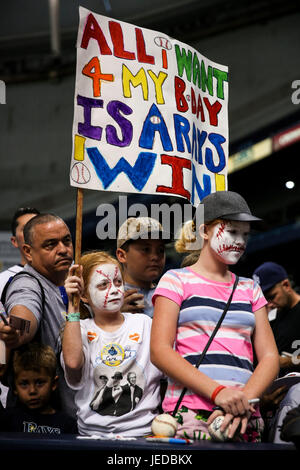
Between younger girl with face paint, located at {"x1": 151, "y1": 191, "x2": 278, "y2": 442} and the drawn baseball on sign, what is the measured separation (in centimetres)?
71

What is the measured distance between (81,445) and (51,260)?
1.55 meters

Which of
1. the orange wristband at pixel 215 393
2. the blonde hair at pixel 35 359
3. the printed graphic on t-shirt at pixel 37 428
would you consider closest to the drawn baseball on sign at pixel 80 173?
the blonde hair at pixel 35 359

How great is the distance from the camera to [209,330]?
2871mm

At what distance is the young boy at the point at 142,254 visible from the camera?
12.8 ft

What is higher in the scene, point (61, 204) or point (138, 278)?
point (61, 204)

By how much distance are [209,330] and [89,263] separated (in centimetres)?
77

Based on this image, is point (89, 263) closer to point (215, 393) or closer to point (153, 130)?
point (153, 130)

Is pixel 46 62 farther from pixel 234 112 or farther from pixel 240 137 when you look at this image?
pixel 240 137

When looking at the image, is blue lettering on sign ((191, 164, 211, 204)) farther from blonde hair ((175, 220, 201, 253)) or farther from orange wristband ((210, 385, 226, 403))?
orange wristband ((210, 385, 226, 403))

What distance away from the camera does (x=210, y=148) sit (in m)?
4.13

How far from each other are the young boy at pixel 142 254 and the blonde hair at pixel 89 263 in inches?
18.4

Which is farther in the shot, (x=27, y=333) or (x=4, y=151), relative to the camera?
(x=4, y=151)

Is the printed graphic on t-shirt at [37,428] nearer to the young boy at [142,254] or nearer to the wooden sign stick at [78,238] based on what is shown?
the wooden sign stick at [78,238]
